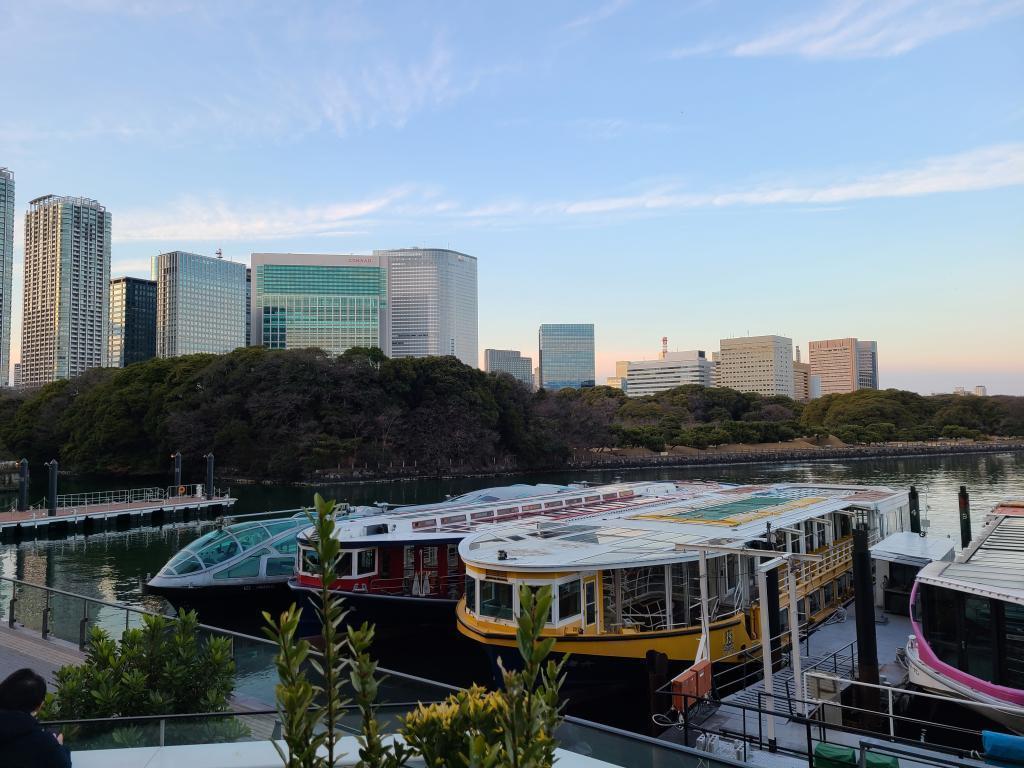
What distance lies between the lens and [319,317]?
179250 mm

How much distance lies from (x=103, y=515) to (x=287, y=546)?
25247mm

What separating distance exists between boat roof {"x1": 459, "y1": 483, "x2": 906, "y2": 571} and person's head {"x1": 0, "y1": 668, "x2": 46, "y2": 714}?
991cm

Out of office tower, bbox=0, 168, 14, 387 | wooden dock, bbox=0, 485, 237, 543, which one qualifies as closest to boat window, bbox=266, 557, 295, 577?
wooden dock, bbox=0, 485, 237, 543

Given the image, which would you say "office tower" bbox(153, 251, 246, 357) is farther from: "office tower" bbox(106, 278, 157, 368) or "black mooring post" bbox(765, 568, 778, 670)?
"black mooring post" bbox(765, 568, 778, 670)

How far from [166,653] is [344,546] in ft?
36.7

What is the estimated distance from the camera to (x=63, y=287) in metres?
182

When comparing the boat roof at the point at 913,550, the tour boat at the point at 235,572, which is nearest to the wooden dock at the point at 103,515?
the tour boat at the point at 235,572

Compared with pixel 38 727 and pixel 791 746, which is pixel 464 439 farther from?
pixel 38 727

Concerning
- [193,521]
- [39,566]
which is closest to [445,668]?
[39,566]

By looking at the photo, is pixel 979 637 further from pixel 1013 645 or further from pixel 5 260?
pixel 5 260

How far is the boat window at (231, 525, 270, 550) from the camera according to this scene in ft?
79.4

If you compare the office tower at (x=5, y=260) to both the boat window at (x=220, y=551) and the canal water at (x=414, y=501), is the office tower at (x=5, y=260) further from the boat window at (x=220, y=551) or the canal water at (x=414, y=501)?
the boat window at (x=220, y=551)

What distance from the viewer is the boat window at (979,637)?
11.4m

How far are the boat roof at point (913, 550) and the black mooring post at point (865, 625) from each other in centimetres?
613
